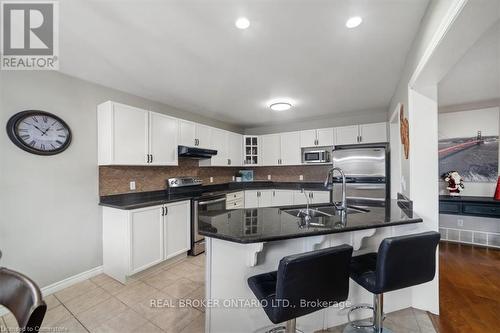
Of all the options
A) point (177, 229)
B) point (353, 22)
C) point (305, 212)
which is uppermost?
point (353, 22)

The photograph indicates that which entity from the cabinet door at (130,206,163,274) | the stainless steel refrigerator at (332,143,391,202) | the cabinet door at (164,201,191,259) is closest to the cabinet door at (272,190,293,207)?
the stainless steel refrigerator at (332,143,391,202)

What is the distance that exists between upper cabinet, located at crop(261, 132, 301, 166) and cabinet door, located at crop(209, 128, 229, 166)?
3.28 ft

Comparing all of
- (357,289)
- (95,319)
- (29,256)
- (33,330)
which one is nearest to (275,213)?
(357,289)

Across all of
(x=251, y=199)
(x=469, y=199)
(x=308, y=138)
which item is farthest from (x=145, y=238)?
(x=469, y=199)

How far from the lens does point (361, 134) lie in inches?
154

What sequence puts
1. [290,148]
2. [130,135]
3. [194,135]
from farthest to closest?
[290,148], [194,135], [130,135]

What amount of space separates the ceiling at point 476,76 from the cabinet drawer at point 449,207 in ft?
5.51

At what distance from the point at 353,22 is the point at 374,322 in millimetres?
2272

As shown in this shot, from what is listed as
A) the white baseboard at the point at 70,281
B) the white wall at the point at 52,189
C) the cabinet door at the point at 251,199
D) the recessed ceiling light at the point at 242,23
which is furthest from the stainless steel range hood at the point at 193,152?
the recessed ceiling light at the point at 242,23

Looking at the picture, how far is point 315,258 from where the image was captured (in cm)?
105

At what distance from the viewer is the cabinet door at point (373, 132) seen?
12.3ft

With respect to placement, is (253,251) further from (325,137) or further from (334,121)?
(334,121)

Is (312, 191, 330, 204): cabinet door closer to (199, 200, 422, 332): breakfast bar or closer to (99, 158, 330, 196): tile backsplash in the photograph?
(99, 158, 330, 196): tile backsplash

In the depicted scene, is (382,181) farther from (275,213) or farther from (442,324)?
(275,213)
